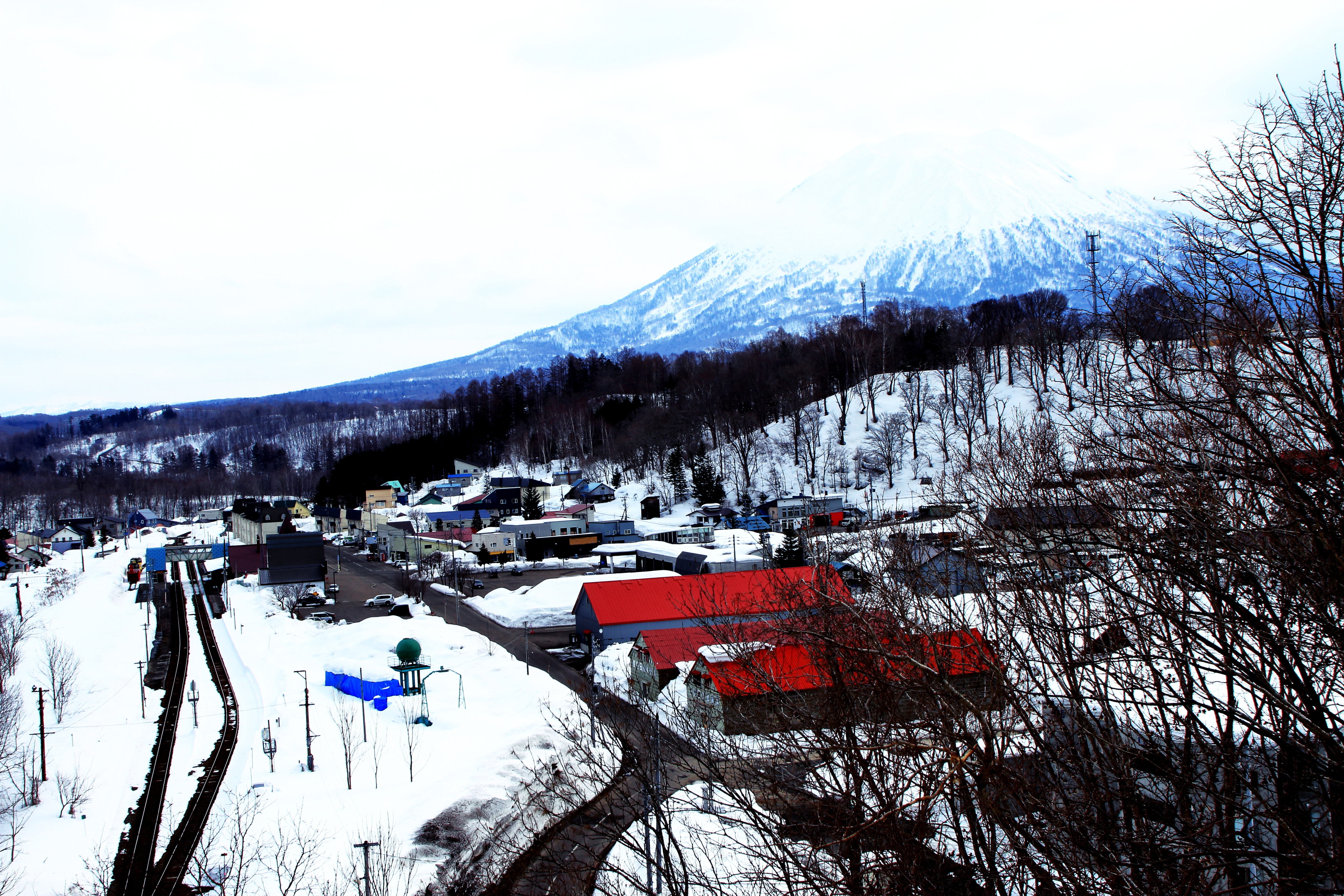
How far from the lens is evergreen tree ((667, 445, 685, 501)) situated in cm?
5250

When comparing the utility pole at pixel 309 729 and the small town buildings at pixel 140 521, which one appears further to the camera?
the small town buildings at pixel 140 521

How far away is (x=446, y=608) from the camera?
32.3 metres

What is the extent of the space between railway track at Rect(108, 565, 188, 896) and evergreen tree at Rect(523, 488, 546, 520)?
26.6 m

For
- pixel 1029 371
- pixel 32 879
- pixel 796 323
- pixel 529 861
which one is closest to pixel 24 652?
pixel 32 879

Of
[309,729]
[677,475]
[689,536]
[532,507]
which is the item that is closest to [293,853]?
[309,729]

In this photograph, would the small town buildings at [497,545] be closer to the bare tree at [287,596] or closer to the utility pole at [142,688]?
the bare tree at [287,596]

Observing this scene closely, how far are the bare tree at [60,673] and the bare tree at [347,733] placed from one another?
5.96 metres

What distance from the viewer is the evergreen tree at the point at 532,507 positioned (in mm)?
51281

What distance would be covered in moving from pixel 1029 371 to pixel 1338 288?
45.3 m

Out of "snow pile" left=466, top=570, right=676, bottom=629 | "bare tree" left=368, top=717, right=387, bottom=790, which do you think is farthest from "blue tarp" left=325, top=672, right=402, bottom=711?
"snow pile" left=466, top=570, right=676, bottom=629

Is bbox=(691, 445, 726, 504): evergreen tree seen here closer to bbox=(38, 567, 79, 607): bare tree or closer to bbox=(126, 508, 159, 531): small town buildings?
bbox=(38, 567, 79, 607): bare tree

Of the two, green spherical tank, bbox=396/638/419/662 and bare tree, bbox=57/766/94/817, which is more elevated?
green spherical tank, bbox=396/638/419/662

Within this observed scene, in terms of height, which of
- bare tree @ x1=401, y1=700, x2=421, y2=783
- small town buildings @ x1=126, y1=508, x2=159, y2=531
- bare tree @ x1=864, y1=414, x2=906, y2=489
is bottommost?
small town buildings @ x1=126, y1=508, x2=159, y2=531

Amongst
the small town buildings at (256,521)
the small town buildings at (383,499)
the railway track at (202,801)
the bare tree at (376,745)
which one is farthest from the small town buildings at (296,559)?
the small town buildings at (383,499)
